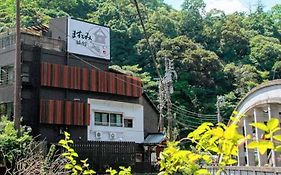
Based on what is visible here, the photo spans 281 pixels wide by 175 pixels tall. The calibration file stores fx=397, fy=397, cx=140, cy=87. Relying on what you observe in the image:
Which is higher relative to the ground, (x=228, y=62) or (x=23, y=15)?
(x=23, y=15)

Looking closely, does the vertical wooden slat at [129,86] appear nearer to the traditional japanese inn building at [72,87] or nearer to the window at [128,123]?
the traditional japanese inn building at [72,87]

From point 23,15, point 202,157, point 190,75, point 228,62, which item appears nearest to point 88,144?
point 202,157

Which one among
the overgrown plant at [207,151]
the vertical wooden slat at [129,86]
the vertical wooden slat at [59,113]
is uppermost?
the vertical wooden slat at [129,86]

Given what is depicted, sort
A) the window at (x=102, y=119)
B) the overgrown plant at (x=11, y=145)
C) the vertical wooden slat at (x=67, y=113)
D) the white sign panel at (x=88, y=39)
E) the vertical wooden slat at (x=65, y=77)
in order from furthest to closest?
the window at (x=102, y=119)
the white sign panel at (x=88, y=39)
the vertical wooden slat at (x=65, y=77)
the vertical wooden slat at (x=67, y=113)
the overgrown plant at (x=11, y=145)

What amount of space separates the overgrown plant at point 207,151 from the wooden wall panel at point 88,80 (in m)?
22.6

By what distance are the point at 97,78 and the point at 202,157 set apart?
83.9 feet

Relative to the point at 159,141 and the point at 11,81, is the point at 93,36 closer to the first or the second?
the point at 11,81

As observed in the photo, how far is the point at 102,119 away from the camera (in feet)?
92.2

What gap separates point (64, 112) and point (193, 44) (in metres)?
24.9

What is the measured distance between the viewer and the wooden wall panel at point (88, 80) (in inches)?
958

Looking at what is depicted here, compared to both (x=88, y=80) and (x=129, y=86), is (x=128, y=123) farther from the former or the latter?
(x=88, y=80)

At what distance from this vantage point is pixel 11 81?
23594 millimetres

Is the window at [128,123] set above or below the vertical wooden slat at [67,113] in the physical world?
below

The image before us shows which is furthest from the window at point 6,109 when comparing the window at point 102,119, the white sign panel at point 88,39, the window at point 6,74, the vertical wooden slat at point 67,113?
the window at point 102,119
